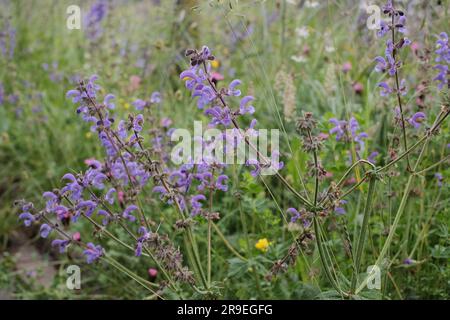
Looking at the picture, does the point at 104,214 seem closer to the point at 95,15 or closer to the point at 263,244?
the point at 263,244

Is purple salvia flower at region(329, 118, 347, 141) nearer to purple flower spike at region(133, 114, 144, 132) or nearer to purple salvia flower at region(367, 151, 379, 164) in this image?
purple salvia flower at region(367, 151, 379, 164)

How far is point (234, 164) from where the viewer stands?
228 cm

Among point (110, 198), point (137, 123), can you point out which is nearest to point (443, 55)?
point (137, 123)

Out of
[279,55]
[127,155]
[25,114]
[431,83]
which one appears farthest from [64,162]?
[431,83]

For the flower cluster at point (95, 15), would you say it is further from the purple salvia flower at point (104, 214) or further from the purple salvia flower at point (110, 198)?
the purple salvia flower at point (104, 214)

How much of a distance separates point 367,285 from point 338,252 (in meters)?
0.66

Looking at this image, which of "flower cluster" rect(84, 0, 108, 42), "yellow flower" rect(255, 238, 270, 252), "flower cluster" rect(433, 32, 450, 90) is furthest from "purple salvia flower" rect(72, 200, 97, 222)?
"flower cluster" rect(84, 0, 108, 42)

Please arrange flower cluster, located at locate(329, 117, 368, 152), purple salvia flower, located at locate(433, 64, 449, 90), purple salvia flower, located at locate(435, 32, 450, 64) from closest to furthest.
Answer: purple salvia flower, located at locate(435, 32, 450, 64), purple salvia flower, located at locate(433, 64, 449, 90), flower cluster, located at locate(329, 117, 368, 152)

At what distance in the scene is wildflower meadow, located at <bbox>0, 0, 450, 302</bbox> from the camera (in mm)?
2105

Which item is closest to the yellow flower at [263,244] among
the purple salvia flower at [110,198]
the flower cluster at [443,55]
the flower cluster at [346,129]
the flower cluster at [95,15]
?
the flower cluster at [346,129]

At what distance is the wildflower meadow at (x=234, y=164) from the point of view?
82.9 inches

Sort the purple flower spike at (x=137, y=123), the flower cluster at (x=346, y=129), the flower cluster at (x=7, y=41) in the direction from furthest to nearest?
the flower cluster at (x=7, y=41) → the flower cluster at (x=346, y=129) → the purple flower spike at (x=137, y=123)
